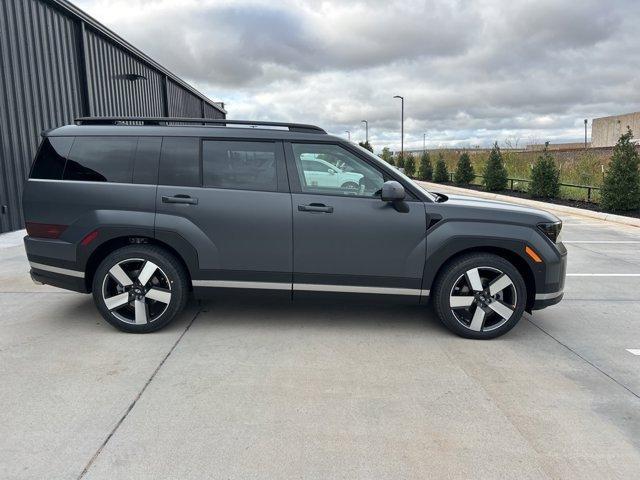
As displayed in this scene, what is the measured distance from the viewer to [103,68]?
1435 cm

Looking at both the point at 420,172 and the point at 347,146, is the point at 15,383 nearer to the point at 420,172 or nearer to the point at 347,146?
the point at 347,146

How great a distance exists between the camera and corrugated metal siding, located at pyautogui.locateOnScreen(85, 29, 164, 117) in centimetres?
1365

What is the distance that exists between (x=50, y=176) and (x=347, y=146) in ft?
8.91

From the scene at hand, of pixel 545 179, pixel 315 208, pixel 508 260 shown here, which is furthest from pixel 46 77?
pixel 545 179

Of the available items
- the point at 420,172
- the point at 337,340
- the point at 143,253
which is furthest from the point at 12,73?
the point at 420,172

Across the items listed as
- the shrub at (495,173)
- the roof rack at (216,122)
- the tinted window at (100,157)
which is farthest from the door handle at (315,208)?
the shrub at (495,173)

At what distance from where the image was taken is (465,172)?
25.7 metres

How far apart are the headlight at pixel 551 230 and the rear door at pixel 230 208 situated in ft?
7.41

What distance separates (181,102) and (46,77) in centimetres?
1442

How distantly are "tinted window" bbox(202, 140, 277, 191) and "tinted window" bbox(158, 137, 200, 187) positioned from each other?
8cm

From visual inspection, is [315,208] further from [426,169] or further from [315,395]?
[426,169]

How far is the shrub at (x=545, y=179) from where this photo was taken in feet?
56.9

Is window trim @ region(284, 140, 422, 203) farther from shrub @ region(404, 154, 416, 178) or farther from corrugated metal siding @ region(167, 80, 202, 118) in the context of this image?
shrub @ region(404, 154, 416, 178)

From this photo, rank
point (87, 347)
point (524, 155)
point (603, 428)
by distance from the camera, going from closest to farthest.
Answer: point (603, 428) < point (87, 347) < point (524, 155)
